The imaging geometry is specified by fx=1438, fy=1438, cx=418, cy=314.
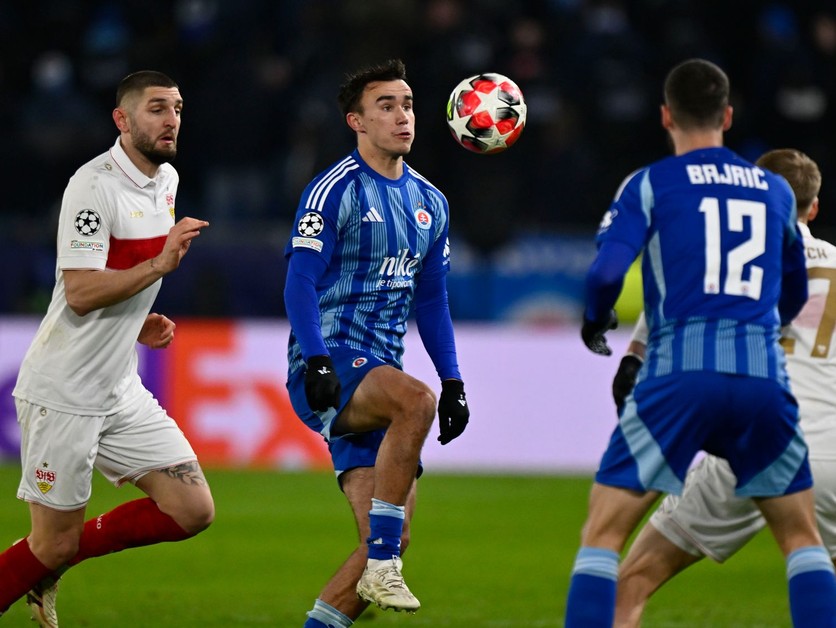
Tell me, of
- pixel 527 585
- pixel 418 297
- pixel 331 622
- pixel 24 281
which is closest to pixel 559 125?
pixel 24 281

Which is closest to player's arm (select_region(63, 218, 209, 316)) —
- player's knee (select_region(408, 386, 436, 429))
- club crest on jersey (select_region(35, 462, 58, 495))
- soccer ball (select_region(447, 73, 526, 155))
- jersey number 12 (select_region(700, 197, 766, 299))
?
club crest on jersey (select_region(35, 462, 58, 495))

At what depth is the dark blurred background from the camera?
561 inches

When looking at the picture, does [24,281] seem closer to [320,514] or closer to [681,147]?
[320,514]

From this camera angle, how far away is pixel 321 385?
546 cm

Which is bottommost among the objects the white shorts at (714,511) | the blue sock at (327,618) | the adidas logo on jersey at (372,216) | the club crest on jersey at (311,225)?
the blue sock at (327,618)

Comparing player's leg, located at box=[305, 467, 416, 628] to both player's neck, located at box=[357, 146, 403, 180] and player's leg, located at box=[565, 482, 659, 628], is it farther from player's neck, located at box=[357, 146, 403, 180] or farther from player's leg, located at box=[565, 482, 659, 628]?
player's neck, located at box=[357, 146, 403, 180]

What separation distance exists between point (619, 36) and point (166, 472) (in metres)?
10.8

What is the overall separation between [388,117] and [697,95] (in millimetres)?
1619

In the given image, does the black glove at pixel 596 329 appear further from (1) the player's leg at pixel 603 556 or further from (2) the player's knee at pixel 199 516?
(2) the player's knee at pixel 199 516

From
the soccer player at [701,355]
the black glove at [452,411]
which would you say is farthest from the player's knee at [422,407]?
the soccer player at [701,355]

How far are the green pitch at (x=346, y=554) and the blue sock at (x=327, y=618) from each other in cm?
125

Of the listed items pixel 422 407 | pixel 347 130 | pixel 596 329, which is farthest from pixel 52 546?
pixel 347 130

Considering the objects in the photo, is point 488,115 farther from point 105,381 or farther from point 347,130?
point 347,130

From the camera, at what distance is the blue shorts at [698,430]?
4.71 meters
